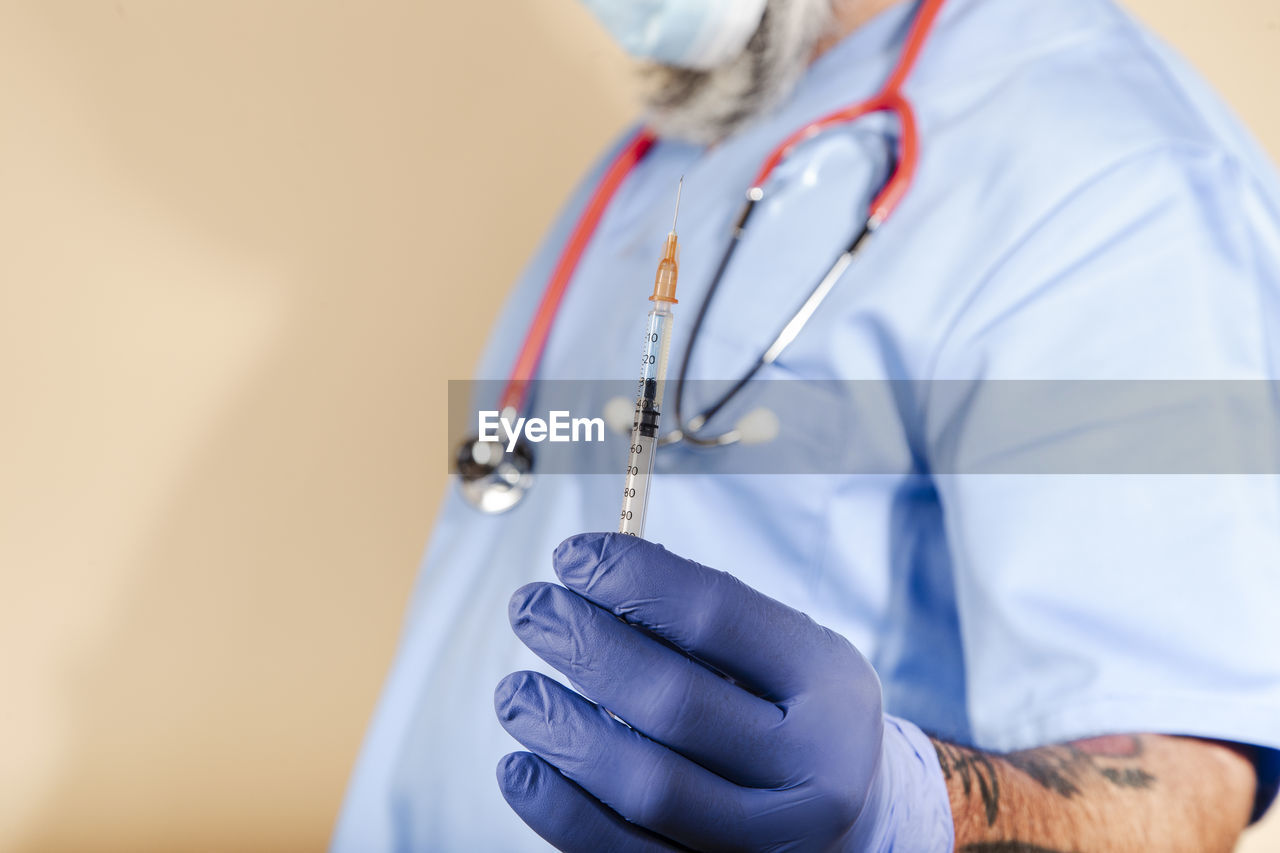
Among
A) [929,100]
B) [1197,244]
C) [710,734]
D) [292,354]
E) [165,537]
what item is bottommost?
[165,537]

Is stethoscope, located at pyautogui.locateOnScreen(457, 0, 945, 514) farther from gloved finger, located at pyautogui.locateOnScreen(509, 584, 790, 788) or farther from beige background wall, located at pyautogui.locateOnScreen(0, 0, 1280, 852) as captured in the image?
beige background wall, located at pyautogui.locateOnScreen(0, 0, 1280, 852)

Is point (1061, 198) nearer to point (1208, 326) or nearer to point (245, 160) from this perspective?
point (1208, 326)

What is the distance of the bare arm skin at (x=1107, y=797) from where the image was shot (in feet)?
1.45

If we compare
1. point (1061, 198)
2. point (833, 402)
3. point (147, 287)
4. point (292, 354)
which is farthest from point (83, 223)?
point (1061, 198)

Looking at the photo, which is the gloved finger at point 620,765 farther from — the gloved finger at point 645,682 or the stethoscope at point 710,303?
the stethoscope at point 710,303

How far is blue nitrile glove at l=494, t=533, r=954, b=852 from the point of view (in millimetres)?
404

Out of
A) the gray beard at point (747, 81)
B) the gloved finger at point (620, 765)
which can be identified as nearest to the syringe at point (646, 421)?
the gloved finger at point (620, 765)

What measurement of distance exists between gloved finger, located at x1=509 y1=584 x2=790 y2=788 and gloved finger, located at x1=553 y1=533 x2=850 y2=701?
→ 1 cm

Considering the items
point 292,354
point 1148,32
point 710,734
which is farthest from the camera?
point 292,354

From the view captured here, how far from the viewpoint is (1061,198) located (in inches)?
21.7

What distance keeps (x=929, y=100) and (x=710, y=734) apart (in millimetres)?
508

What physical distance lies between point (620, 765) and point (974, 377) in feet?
1.06
